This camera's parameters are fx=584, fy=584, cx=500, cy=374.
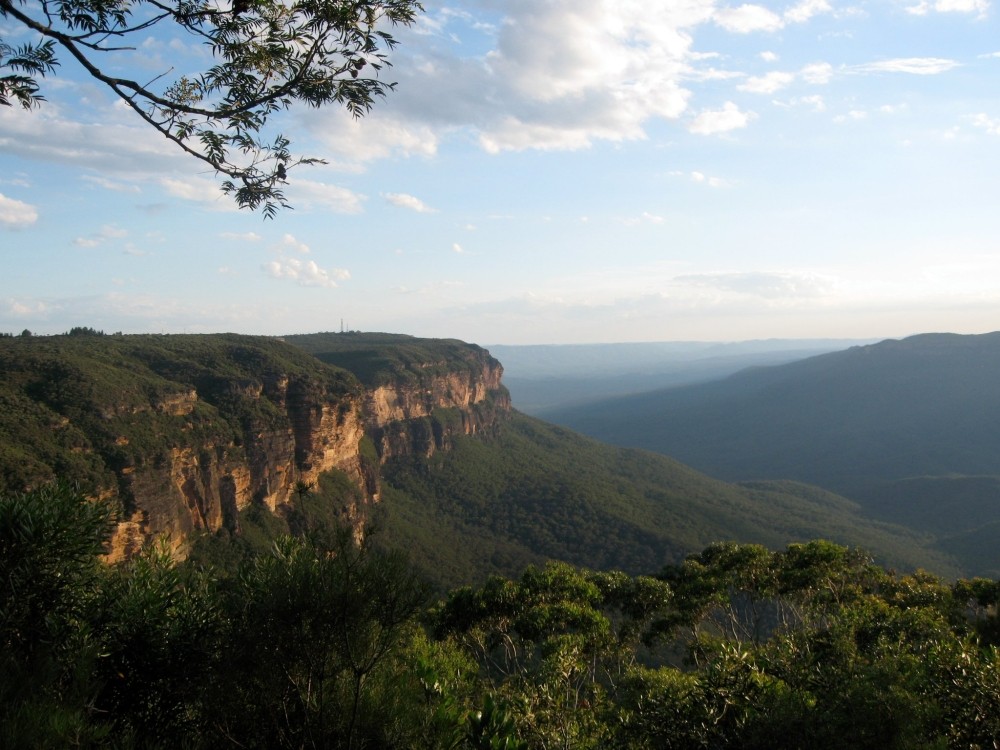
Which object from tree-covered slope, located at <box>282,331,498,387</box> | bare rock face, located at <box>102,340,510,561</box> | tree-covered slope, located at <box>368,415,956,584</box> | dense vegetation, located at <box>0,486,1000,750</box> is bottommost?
tree-covered slope, located at <box>368,415,956,584</box>

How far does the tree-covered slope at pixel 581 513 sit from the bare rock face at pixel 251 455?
7.32 meters

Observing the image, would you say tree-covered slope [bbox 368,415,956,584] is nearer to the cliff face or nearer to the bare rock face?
the bare rock face

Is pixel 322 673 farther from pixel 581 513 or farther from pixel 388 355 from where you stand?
pixel 388 355

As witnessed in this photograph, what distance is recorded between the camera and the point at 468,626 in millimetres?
18234

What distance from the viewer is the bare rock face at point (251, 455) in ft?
124

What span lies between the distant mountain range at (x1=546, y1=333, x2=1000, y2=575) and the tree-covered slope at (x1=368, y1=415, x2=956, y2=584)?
10.1 meters

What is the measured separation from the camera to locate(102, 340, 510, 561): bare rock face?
124 feet

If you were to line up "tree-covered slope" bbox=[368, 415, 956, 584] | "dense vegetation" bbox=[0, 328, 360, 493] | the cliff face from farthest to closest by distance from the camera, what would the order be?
1. "tree-covered slope" bbox=[368, 415, 956, 584]
2. the cliff face
3. "dense vegetation" bbox=[0, 328, 360, 493]

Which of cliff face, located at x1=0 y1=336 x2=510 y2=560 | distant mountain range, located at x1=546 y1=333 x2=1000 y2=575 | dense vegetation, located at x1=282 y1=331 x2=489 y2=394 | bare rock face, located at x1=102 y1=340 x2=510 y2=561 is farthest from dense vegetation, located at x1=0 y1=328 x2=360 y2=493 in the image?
distant mountain range, located at x1=546 y1=333 x2=1000 y2=575

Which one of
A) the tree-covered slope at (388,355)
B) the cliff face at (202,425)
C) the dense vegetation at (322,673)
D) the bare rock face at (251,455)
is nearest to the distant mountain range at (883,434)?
the tree-covered slope at (388,355)

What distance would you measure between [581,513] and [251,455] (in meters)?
39.4

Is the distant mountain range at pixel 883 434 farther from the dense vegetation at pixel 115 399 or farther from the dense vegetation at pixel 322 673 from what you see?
the dense vegetation at pixel 115 399

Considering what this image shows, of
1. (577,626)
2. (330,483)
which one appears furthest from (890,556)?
(577,626)

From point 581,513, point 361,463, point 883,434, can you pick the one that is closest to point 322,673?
point 361,463
